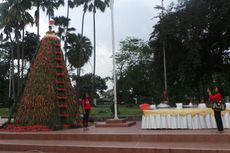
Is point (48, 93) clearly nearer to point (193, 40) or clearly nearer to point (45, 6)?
point (193, 40)

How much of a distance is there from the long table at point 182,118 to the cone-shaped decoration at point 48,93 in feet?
12.3

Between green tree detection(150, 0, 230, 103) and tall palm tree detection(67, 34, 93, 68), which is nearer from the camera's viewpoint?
green tree detection(150, 0, 230, 103)

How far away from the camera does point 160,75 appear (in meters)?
29.6

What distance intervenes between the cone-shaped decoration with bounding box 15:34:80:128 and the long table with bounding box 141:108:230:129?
3.74 metres

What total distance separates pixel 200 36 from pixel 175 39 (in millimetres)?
1911

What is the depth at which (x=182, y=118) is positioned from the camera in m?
12.6

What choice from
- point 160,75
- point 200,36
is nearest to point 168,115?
point 200,36

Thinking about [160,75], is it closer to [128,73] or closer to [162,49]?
[162,49]

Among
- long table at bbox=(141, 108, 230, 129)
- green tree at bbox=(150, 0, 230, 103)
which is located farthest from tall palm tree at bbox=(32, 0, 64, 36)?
long table at bbox=(141, 108, 230, 129)

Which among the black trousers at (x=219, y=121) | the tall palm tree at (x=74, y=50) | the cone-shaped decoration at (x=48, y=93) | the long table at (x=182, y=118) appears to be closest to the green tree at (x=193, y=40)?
the cone-shaped decoration at (x=48, y=93)

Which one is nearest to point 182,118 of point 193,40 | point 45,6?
point 193,40

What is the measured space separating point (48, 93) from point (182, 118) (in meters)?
5.57

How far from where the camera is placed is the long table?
1227cm

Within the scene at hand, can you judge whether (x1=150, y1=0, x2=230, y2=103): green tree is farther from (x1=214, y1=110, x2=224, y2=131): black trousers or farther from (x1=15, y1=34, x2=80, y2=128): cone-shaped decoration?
(x1=214, y1=110, x2=224, y2=131): black trousers
